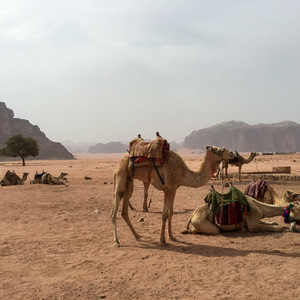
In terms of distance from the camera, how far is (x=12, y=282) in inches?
179

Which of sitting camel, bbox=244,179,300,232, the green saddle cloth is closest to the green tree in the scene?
sitting camel, bbox=244,179,300,232

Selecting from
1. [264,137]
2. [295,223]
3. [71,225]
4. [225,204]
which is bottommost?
[71,225]

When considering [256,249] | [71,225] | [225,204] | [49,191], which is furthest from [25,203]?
[256,249]

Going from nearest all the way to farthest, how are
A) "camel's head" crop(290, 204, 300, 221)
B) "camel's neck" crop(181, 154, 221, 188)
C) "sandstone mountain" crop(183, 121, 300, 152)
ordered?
"camel's neck" crop(181, 154, 221, 188) < "camel's head" crop(290, 204, 300, 221) < "sandstone mountain" crop(183, 121, 300, 152)

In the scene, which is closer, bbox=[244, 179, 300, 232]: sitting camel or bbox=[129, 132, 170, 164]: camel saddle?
bbox=[129, 132, 170, 164]: camel saddle

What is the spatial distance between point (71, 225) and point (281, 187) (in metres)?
11.4

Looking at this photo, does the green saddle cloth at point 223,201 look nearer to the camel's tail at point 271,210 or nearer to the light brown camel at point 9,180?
the camel's tail at point 271,210

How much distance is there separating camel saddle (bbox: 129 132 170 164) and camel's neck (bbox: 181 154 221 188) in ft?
2.51

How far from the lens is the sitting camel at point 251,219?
6777mm

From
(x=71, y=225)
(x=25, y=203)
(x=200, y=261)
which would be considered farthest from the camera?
(x=25, y=203)

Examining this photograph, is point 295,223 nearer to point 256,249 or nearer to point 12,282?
point 256,249

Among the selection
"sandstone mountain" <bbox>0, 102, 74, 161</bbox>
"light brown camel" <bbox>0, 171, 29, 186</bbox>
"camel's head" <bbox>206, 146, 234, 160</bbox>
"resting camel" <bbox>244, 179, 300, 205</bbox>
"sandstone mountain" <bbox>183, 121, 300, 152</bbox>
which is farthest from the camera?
"sandstone mountain" <bbox>183, 121, 300, 152</bbox>

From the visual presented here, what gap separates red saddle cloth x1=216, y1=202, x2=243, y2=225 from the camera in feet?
22.2

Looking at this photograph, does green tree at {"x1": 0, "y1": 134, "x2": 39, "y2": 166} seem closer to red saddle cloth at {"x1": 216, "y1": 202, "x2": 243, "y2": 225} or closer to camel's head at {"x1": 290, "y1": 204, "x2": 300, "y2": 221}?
red saddle cloth at {"x1": 216, "y1": 202, "x2": 243, "y2": 225}
